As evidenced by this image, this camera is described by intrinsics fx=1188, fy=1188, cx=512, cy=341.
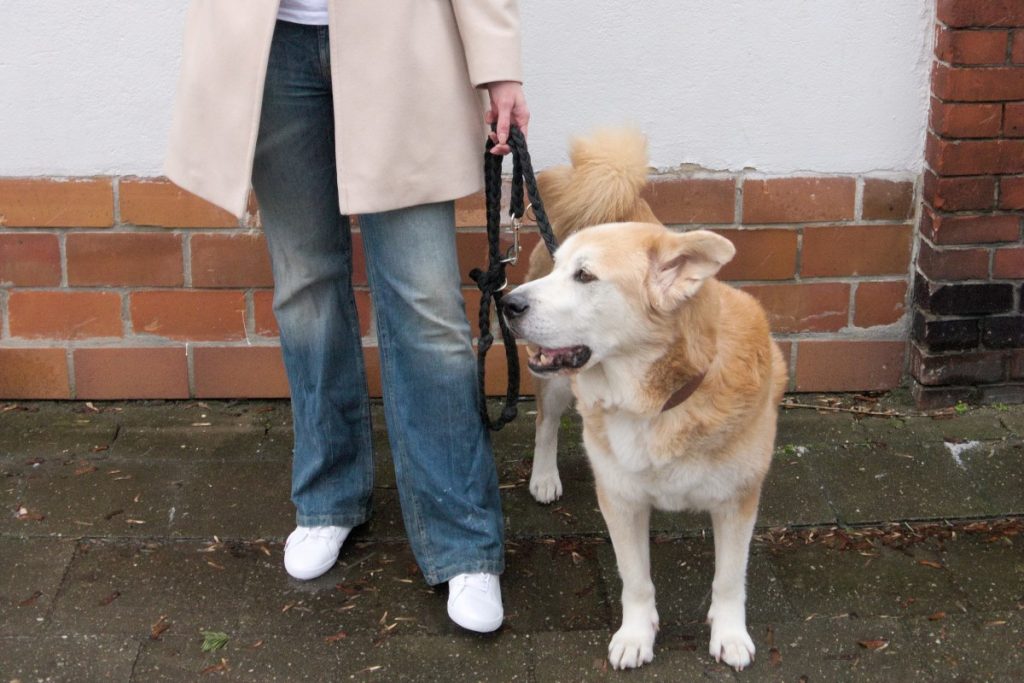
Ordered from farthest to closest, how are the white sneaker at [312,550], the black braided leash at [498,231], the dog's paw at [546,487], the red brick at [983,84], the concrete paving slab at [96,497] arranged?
the red brick at [983,84] < the dog's paw at [546,487] < the concrete paving slab at [96,497] < the white sneaker at [312,550] < the black braided leash at [498,231]

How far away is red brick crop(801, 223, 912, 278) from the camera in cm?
371

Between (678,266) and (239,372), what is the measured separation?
75.6 inches

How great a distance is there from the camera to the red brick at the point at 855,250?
3.71 m

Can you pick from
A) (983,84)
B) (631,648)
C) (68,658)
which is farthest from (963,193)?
(68,658)

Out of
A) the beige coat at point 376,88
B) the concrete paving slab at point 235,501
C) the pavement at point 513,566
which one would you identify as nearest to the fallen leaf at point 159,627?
the pavement at point 513,566

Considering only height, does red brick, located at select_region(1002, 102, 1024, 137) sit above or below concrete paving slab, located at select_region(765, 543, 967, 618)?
above

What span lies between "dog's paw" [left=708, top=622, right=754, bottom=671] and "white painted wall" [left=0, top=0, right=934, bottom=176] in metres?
1.53

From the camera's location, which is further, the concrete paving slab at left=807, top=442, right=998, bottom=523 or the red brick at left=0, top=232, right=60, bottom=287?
the red brick at left=0, top=232, right=60, bottom=287

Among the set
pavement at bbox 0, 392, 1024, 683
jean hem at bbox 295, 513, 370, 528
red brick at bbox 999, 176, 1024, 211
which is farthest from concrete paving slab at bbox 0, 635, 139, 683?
red brick at bbox 999, 176, 1024, 211

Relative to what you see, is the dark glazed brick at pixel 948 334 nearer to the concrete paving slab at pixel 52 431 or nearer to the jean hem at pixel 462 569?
the jean hem at pixel 462 569

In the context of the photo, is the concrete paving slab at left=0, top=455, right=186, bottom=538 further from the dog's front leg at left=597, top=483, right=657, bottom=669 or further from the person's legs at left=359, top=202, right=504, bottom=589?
the dog's front leg at left=597, top=483, right=657, bottom=669

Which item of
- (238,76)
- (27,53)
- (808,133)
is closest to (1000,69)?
(808,133)

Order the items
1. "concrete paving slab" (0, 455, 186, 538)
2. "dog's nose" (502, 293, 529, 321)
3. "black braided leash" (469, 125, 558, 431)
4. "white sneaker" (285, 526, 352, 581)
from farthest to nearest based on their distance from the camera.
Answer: "concrete paving slab" (0, 455, 186, 538), "white sneaker" (285, 526, 352, 581), "black braided leash" (469, 125, 558, 431), "dog's nose" (502, 293, 529, 321)

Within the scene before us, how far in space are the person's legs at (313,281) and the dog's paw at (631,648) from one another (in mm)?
827
